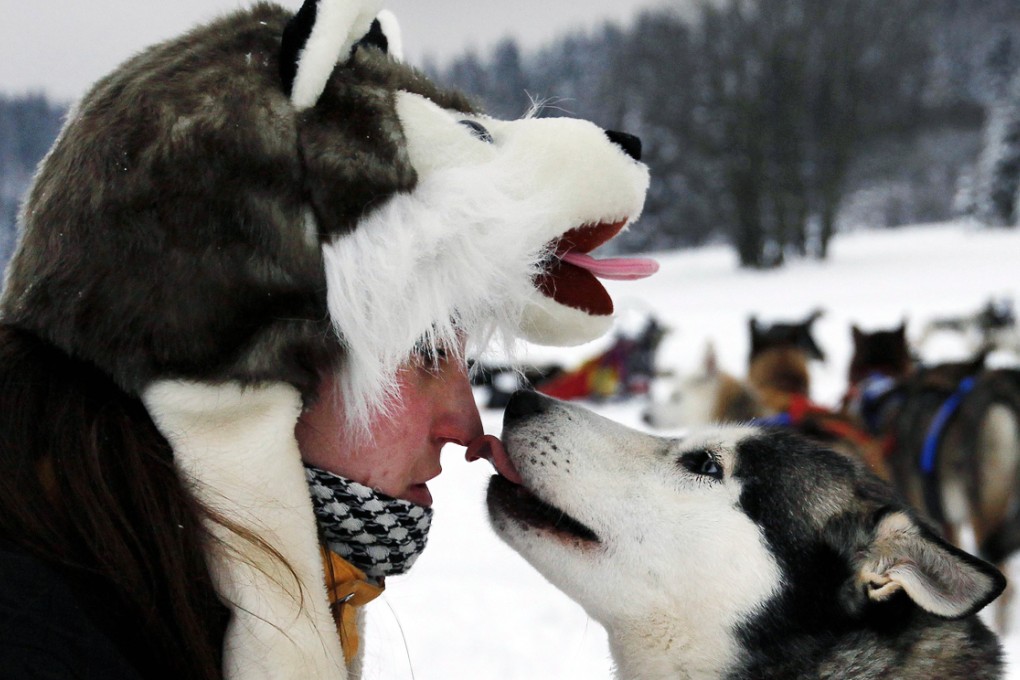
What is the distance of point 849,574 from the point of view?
184 centimetres

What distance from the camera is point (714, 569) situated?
1824 mm

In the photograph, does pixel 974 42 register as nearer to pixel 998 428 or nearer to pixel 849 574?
pixel 998 428

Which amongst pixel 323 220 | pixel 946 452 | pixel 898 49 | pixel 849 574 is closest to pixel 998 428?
pixel 946 452

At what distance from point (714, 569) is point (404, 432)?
0.77 meters

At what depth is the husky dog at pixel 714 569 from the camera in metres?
1.80

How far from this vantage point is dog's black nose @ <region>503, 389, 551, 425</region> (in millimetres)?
1882

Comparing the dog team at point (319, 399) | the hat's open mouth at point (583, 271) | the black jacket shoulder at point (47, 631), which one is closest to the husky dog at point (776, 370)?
the dog team at point (319, 399)

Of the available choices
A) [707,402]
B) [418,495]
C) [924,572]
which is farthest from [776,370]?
[418,495]

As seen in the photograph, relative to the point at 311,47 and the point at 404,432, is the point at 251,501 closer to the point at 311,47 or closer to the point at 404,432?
the point at 404,432

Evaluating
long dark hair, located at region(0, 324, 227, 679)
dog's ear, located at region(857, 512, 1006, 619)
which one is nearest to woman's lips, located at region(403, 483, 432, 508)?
long dark hair, located at region(0, 324, 227, 679)

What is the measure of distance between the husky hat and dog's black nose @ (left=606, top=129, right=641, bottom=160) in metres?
0.08

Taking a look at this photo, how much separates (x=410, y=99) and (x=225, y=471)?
650 mm

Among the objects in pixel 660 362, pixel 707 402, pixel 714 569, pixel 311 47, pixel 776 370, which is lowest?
pixel 660 362

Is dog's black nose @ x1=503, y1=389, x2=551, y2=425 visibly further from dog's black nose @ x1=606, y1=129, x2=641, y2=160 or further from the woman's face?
dog's black nose @ x1=606, y1=129, x2=641, y2=160
